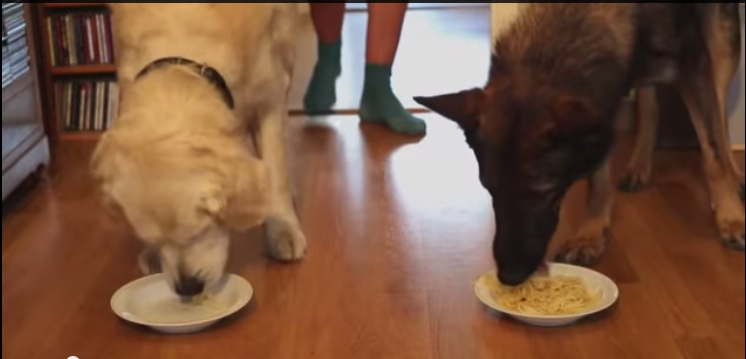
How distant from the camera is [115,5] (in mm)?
2115

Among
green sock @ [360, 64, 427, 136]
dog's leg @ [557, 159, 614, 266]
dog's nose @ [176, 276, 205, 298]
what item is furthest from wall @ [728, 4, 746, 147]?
dog's nose @ [176, 276, 205, 298]

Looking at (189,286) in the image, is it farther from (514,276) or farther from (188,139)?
(514,276)

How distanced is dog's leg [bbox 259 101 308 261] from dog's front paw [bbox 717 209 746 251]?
92cm

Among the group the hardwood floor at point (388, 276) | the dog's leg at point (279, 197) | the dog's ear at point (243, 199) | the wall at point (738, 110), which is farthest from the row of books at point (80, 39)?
the wall at point (738, 110)

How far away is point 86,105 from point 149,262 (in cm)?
132

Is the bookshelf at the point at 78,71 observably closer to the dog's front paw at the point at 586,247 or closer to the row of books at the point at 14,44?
the row of books at the point at 14,44

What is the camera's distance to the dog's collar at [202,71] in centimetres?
190

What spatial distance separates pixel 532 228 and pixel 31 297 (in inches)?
37.9

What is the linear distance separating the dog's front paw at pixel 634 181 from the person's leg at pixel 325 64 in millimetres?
1053

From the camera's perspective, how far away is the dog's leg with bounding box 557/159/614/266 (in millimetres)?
2236

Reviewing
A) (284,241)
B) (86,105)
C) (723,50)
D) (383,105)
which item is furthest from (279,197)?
(86,105)

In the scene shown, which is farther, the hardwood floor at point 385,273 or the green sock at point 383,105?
the green sock at point 383,105

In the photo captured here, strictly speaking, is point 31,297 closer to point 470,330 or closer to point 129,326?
point 129,326

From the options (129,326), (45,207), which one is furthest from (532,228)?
(45,207)
